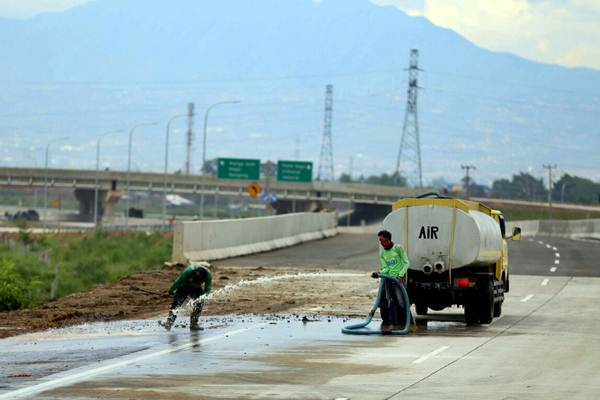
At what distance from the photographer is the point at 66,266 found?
57594 mm

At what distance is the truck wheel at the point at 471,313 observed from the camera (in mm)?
23531

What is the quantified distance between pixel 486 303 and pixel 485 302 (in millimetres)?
24

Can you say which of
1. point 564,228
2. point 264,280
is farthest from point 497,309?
point 564,228

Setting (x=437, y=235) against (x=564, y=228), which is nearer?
(x=437, y=235)

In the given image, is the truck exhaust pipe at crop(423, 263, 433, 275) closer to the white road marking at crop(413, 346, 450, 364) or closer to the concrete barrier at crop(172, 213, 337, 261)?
the white road marking at crop(413, 346, 450, 364)

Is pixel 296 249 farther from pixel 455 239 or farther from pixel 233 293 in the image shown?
pixel 455 239

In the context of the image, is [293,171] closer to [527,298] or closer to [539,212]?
[539,212]

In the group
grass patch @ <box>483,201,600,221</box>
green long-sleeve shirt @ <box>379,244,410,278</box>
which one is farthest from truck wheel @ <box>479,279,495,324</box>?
grass patch @ <box>483,201,600,221</box>

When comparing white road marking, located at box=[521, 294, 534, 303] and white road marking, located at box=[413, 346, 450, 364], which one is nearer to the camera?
white road marking, located at box=[413, 346, 450, 364]

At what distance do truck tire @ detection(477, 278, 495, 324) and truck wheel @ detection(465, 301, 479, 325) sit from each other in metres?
0.08

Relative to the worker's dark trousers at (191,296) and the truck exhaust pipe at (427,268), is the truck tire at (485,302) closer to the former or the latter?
the truck exhaust pipe at (427,268)

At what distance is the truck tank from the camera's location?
22.8m

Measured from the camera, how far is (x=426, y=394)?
14125mm

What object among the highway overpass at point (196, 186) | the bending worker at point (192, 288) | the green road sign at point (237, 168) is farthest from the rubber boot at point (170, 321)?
the highway overpass at point (196, 186)
